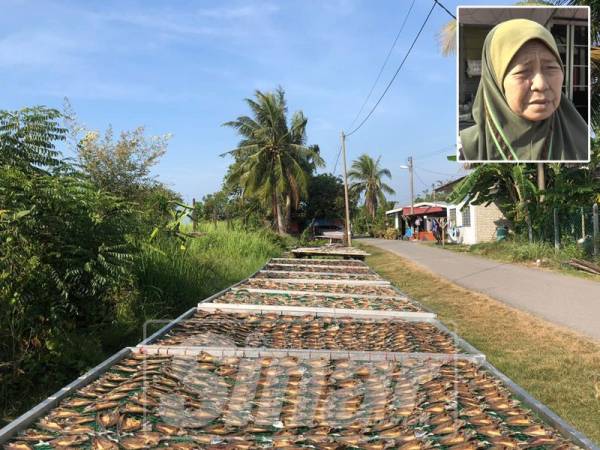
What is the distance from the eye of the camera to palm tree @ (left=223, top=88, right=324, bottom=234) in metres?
33.4

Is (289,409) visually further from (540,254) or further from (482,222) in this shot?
(482,222)

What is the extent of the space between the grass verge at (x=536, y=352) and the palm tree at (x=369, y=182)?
48.8 meters

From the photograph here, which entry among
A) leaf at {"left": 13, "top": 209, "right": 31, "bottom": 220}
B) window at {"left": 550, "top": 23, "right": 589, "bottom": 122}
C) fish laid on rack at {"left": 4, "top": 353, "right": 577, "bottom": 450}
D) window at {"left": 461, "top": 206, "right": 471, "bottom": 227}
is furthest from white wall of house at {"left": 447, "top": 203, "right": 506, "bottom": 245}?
leaf at {"left": 13, "top": 209, "right": 31, "bottom": 220}

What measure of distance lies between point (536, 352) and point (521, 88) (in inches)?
215

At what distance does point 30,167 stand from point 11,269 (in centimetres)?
158

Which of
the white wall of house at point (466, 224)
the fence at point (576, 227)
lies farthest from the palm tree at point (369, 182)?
the fence at point (576, 227)

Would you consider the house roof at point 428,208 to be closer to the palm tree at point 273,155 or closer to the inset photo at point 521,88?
the palm tree at point 273,155

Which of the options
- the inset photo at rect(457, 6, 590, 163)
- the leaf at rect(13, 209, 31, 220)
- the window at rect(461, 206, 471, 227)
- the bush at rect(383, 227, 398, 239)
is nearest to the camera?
the leaf at rect(13, 209, 31, 220)

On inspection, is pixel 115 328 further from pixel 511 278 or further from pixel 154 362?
pixel 511 278

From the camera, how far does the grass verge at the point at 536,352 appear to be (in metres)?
4.15

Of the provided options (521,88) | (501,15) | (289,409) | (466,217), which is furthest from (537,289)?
(466,217)

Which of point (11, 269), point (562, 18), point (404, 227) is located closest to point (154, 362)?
point (11, 269)

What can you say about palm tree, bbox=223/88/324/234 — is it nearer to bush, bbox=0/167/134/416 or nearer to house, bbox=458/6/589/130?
house, bbox=458/6/589/130

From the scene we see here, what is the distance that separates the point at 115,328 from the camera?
511 centimetres
